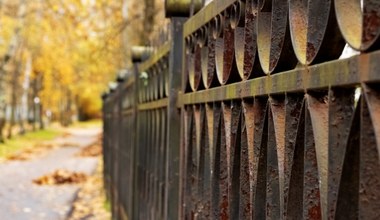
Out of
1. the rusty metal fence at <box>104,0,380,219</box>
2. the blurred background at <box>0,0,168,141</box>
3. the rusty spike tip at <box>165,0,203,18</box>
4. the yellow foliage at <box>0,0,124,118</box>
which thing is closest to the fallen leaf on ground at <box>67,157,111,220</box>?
the blurred background at <box>0,0,168,141</box>

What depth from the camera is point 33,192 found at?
1304 cm

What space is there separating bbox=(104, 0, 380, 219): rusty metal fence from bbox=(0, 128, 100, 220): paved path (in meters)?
7.11

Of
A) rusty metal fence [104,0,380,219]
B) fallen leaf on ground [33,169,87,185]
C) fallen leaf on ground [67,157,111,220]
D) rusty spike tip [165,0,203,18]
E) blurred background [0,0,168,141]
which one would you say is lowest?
fallen leaf on ground [67,157,111,220]

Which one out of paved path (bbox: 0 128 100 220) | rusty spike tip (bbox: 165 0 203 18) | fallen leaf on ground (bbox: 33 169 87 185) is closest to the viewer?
rusty spike tip (bbox: 165 0 203 18)

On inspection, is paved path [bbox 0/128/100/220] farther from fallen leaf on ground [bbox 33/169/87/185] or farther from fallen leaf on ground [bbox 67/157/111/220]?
fallen leaf on ground [bbox 33/169/87/185]

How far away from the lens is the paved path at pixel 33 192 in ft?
33.0

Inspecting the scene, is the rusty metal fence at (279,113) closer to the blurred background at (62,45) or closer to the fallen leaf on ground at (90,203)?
the blurred background at (62,45)

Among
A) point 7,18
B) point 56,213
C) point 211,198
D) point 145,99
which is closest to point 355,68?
point 211,198

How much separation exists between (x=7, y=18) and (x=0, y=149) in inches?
318

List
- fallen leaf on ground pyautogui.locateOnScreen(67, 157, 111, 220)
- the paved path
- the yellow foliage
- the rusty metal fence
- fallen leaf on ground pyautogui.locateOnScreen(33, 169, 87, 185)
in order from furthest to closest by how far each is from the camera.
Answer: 1. the yellow foliage
2. fallen leaf on ground pyautogui.locateOnScreen(33, 169, 87, 185)
3. the paved path
4. fallen leaf on ground pyautogui.locateOnScreen(67, 157, 111, 220)
5. the rusty metal fence

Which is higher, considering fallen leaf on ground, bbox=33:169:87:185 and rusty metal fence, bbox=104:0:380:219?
rusty metal fence, bbox=104:0:380:219

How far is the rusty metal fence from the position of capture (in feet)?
3.75

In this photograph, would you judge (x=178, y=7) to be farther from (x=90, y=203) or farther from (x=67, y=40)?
(x=67, y=40)

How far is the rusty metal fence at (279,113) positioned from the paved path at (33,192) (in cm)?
711
